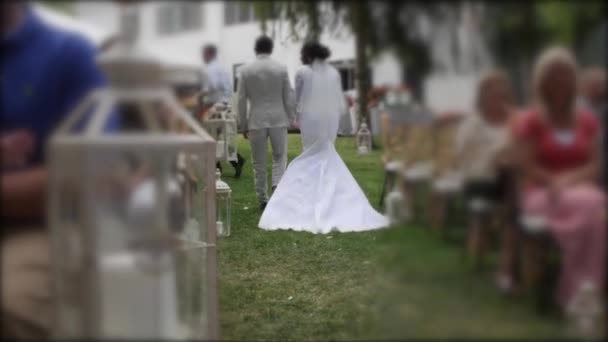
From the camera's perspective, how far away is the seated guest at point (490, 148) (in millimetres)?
1894

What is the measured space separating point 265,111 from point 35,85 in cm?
379

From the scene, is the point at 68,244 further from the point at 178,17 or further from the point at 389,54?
the point at 389,54

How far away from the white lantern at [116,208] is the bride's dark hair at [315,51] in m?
0.74

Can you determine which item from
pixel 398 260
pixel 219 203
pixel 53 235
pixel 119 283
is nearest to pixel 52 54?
pixel 53 235

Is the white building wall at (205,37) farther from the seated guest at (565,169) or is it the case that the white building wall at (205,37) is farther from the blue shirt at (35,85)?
the seated guest at (565,169)

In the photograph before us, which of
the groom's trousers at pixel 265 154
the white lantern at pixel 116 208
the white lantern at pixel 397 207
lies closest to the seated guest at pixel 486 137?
the white lantern at pixel 397 207

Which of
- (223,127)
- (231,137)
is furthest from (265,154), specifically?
(223,127)

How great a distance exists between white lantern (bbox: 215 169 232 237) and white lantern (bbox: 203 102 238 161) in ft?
1.13

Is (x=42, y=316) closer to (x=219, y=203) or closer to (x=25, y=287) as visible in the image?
(x=25, y=287)

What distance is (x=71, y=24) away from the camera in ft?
6.94

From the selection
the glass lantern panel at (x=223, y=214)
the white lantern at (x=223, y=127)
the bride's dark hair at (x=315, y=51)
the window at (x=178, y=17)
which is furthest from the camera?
the glass lantern panel at (x=223, y=214)

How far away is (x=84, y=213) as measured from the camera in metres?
1.84

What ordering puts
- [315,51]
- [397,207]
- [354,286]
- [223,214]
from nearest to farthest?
[397,207], [315,51], [354,286], [223,214]

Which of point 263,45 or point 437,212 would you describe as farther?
point 263,45
